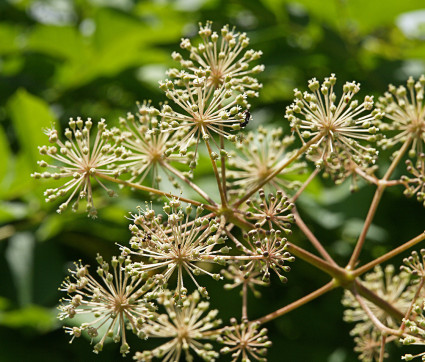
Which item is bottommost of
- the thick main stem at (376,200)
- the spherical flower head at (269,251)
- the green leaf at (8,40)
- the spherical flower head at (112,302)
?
the spherical flower head at (112,302)

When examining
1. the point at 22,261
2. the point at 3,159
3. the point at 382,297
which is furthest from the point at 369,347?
the point at 3,159

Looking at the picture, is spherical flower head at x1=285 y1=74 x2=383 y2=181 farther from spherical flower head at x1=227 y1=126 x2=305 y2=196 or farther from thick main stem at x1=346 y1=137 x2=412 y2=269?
spherical flower head at x1=227 y1=126 x2=305 y2=196

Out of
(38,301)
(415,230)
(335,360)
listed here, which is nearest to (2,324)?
(38,301)

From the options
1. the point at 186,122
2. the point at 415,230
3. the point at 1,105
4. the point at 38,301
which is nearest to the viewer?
the point at 186,122

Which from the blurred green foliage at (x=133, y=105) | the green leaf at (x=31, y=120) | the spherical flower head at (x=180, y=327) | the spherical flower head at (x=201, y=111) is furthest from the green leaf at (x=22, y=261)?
the spherical flower head at (x=201, y=111)

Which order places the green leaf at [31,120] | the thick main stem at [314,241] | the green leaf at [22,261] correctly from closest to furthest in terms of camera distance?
the thick main stem at [314,241] < the green leaf at [22,261] < the green leaf at [31,120]

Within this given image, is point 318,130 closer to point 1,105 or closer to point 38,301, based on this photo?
point 38,301

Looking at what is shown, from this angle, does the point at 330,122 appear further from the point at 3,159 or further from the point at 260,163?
the point at 3,159

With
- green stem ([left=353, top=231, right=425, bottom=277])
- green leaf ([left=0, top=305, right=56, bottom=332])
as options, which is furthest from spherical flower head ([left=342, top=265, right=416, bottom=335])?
green leaf ([left=0, top=305, right=56, bottom=332])

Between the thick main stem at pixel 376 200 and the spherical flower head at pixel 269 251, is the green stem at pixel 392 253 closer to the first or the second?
the thick main stem at pixel 376 200
